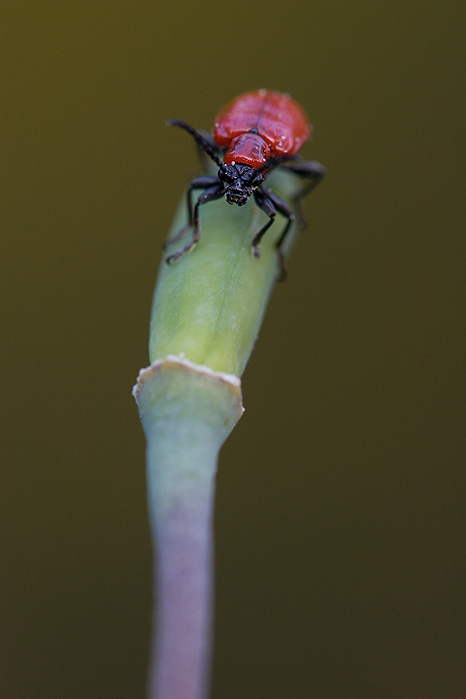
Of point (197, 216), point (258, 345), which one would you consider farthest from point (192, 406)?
point (258, 345)

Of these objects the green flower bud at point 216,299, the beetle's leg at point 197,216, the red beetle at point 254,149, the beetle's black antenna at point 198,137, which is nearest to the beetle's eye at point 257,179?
the red beetle at point 254,149

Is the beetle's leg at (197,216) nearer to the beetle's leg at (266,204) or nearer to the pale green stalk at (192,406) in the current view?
the pale green stalk at (192,406)

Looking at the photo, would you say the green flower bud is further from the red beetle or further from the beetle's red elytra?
the beetle's red elytra

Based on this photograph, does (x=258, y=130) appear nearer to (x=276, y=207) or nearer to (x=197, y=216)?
(x=276, y=207)

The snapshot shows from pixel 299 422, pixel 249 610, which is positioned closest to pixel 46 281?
pixel 299 422

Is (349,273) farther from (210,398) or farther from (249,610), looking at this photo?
(210,398)

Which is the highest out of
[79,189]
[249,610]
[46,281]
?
[79,189]

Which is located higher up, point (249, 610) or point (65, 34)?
point (65, 34)
